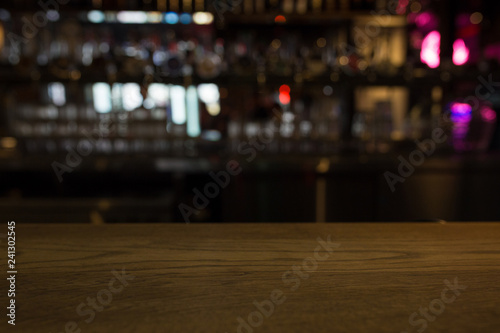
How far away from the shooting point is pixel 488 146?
283 centimetres

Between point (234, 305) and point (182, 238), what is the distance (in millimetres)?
268

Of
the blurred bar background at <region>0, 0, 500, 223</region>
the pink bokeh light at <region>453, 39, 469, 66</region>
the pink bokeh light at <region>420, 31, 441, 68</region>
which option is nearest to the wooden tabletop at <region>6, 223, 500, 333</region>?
the blurred bar background at <region>0, 0, 500, 223</region>

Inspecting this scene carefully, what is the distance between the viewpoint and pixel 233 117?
2992 mm

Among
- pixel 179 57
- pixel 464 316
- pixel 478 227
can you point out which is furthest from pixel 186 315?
pixel 179 57

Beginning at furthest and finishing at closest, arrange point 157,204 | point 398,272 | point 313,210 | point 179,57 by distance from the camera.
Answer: point 179,57 → point 313,210 → point 157,204 → point 398,272

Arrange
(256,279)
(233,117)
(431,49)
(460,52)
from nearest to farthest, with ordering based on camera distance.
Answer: (256,279), (233,117), (460,52), (431,49)

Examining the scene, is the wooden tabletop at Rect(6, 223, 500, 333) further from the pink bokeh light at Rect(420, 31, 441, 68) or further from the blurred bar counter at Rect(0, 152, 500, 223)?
the pink bokeh light at Rect(420, 31, 441, 68)

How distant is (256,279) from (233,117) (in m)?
2.52

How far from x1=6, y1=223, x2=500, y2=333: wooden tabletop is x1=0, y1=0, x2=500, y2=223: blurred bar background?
1583mm

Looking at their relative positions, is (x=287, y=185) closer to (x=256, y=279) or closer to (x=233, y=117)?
(x=233, y=117)

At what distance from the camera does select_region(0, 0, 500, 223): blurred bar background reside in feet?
7.79

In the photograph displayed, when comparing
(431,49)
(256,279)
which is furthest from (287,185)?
(431,49)

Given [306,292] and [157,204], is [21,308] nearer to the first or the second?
[306,292]

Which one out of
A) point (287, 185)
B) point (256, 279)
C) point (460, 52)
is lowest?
point (287, 185)
